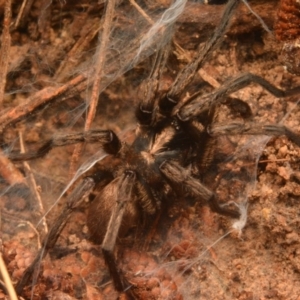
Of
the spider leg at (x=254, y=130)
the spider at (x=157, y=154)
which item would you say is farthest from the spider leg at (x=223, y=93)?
the spider leg at (x=254, y=130)

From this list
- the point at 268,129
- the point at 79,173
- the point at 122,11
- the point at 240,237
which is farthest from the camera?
the point at 122,11

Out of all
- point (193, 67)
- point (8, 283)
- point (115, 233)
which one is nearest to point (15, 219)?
point (8, 283)

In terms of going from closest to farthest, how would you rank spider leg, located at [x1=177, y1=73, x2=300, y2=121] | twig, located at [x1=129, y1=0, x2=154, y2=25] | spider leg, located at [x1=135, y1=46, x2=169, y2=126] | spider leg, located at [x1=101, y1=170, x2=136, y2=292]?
spider leg, located at [x1=101, y1=170, x2=136, y2=292] < spider leg, located at [x1=177, y1=73, x2=300, y2=121] < spider leg, located at [x1=135, y1=46, x2=169, y2=126] < twig, located at [x1=129, y1=0, x2=154, y2=25]

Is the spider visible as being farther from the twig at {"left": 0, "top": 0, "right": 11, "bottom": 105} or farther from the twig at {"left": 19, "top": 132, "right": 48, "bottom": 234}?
the twig at {"left": 0, "top": 0, "right": 11, "bottom": 105}

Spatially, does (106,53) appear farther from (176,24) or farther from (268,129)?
(268,129)

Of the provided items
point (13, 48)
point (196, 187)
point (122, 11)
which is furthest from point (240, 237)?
point (13, 48)

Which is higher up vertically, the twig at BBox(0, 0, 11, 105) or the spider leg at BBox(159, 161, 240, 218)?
the twig at BBox(0, 0, 11, 105)

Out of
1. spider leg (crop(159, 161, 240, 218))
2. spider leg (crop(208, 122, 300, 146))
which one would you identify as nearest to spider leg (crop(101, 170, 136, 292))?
spider leg (crop(159, 161, 240, 218))
